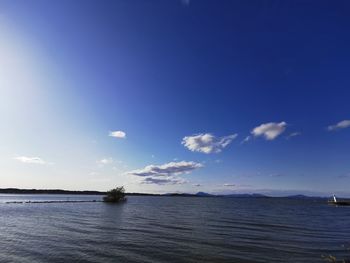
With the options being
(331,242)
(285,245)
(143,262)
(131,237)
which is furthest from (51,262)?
(331,242)

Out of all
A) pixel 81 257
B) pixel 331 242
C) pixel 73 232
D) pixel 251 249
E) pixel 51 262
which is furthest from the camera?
pixel 73 232

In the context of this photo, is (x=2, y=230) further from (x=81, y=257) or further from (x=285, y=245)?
(x=285, y=245)

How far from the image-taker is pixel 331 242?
35.3m

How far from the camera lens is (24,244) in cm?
2978

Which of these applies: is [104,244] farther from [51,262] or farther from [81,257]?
[51,262]

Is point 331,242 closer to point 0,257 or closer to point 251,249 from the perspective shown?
point 251,249

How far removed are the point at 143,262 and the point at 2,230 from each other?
24.2m

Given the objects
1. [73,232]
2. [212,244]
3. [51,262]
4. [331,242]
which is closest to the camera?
[51,262]

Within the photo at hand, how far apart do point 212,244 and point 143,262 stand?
1019 centimetres

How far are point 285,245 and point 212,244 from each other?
299 inches

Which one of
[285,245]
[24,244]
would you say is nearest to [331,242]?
[285,245]

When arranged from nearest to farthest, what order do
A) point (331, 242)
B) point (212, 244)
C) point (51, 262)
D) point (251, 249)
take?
1. point (51, 262)
2. point (251, 249)
3. point (212, 244)
4. point (331, 242)

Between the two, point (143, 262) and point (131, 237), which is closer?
point (143, 262)

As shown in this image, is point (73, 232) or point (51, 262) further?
point (73, 232)
